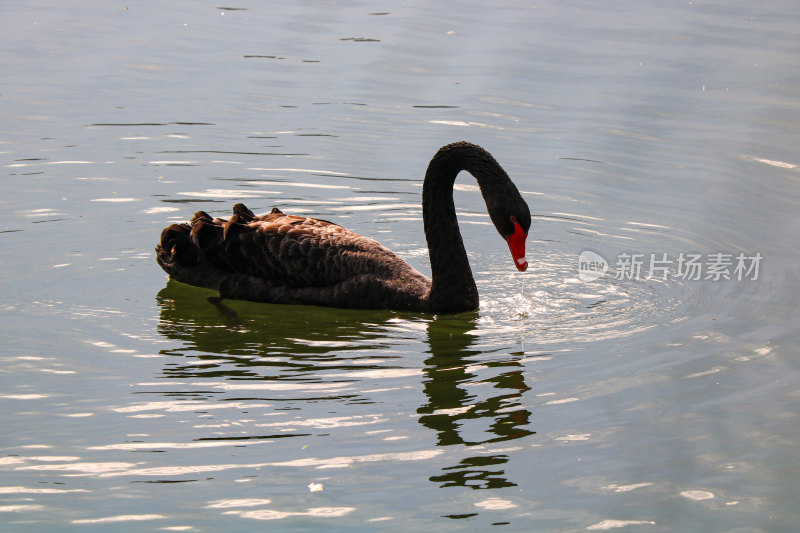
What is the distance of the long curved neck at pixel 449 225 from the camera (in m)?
7.35

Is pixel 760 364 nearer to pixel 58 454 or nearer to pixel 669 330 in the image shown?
pixel 669 330

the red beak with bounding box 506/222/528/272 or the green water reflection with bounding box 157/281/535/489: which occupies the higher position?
the red beak with bounding box 506/222/528/272

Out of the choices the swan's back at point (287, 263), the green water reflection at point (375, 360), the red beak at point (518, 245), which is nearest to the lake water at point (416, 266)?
the green water reflection at point (375, 360)

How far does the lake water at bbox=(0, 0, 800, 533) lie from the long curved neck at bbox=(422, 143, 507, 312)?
7.3 inches

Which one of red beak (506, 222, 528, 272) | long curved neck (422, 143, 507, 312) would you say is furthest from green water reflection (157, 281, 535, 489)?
red beak (506, 222, 528, 272)

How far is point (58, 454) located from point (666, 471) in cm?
274

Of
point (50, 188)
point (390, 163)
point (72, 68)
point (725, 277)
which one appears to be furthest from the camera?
point (72, 68)

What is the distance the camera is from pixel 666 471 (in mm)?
5176

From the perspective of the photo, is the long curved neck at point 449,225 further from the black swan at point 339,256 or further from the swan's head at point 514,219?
the swan's head at point 514,219

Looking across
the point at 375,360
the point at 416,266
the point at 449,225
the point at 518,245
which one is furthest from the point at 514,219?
the point at 416,266

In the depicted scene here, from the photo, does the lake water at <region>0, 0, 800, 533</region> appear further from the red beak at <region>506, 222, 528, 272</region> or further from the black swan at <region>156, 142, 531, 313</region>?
the red beak at <region>506, 222, 528, 272</region>

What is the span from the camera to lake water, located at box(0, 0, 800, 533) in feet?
16.4

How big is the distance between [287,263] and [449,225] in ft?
3.62

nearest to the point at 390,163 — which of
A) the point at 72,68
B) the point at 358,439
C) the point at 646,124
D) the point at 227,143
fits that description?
the point at 227,143
